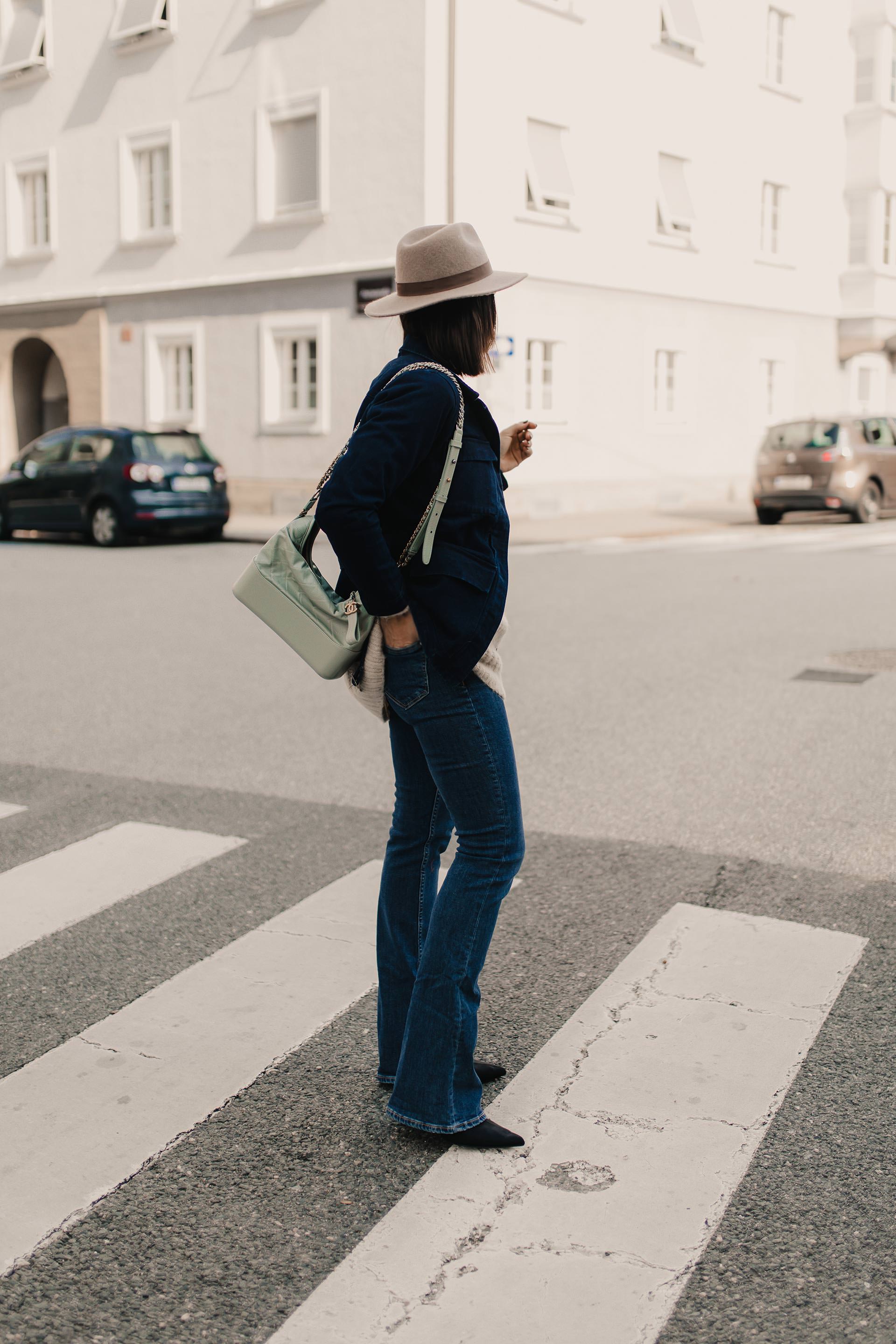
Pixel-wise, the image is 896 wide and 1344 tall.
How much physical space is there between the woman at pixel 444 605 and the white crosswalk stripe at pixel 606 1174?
20cm

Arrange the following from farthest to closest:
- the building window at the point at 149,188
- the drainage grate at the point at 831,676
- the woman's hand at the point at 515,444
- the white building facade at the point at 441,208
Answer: the building window at the point at 149,188 < the white building facade at the point at 441,208 < the drainage grate at the point at 831,676 < the woman's hand at the point at 515,444

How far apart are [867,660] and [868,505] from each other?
1340 cm

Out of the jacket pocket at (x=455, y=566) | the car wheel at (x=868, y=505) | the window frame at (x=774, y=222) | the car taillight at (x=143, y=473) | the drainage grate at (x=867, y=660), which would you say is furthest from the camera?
the window frame at (x=774, y=222)

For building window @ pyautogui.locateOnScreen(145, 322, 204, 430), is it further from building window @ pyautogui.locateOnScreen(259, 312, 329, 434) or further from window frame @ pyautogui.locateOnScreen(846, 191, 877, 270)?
window frame @ pyautogui.locateOnScreen(846, 191, 877, 270)

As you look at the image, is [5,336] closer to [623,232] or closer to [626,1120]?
[623,232]

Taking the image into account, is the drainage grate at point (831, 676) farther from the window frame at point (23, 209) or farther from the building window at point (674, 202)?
the window frame at point (23, 209)

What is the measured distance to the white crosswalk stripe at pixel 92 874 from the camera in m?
4.34

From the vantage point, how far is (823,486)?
21.4 metres

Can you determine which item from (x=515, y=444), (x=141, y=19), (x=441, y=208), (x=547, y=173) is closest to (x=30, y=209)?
(x=141, y=19)

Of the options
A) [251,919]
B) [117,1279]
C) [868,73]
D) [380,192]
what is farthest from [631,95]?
[117,1279]

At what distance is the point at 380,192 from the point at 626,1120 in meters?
21.1

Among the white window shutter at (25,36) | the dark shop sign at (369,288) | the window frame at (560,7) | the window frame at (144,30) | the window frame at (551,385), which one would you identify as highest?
the white window shutter at (25,36)

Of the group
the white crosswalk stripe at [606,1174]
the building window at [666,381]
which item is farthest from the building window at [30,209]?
the white crosswalk stripe at [606,1174]

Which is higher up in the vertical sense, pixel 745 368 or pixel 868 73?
pixel 868 73
